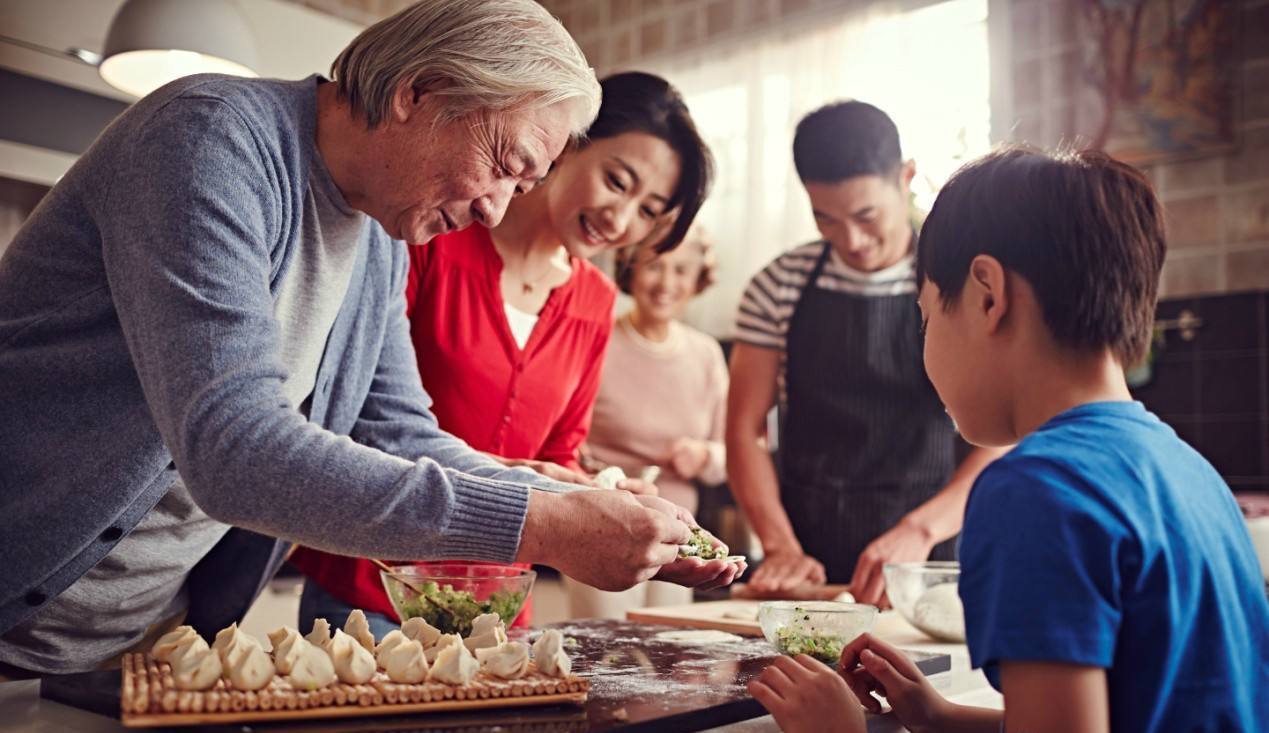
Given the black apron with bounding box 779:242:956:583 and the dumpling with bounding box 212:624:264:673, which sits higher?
the dumpling with bounding box 212:624:264:673

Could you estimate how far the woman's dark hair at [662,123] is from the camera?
1.92m

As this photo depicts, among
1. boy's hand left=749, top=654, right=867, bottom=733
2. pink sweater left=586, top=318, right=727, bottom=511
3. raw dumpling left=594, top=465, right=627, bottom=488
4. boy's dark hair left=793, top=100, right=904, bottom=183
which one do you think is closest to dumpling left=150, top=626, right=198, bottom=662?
boy's hand left=749, top=654, right=867, bottom=733

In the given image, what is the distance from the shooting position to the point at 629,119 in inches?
75.4

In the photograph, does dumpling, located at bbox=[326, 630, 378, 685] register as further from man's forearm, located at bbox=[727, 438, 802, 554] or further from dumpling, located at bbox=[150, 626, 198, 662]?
man's forearm, located at bbox=[727, 438, 802, 554]

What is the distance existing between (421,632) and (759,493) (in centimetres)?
140

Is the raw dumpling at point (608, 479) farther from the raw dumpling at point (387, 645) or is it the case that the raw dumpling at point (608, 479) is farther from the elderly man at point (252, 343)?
the raw dumpling at point (387, 645)

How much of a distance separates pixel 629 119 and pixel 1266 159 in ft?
7.37

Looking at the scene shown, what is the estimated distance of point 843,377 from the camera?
2471 mm

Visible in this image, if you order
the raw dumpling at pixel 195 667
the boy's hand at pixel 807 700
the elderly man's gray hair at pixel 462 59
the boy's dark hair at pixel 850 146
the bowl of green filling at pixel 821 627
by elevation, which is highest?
the elderly man's gray hair at pixel 462 59

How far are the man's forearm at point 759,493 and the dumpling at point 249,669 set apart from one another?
150cm

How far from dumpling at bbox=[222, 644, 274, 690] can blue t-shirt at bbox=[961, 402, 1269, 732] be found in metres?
0.58

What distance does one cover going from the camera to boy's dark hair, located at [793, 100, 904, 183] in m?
2.24

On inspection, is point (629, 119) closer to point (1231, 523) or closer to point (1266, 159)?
point (1231, 523)

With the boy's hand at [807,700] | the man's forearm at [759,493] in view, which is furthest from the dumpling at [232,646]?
the man's forearm at [759,493]
